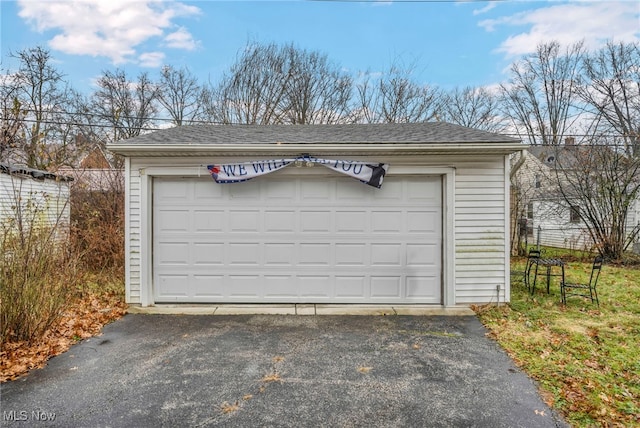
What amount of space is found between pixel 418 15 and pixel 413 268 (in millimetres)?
8503

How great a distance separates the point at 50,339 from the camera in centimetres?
412

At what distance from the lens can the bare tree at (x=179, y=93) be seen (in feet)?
55.9

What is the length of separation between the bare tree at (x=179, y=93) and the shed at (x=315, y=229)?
12.6 m

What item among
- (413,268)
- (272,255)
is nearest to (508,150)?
(413,268)

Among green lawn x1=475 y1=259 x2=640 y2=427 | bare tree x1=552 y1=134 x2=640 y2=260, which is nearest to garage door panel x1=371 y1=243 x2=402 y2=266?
green lawn x1=475 y1=259 x2=640 y2=427

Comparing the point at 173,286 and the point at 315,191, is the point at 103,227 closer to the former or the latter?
the point at 173,286

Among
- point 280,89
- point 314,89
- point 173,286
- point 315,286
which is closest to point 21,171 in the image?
point 173,286

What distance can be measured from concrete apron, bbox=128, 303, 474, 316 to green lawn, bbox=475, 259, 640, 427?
74 cm

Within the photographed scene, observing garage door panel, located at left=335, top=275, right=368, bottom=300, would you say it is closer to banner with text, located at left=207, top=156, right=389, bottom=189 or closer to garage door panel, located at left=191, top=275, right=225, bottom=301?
banner with text, located at left=207, top=156, right=389, bottom=189

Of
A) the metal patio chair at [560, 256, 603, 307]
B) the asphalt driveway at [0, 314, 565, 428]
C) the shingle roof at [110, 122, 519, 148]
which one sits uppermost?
the shingle roof at [110, 122, 519, 148]

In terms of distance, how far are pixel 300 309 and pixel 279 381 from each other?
228 centimetres

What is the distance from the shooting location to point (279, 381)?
10.7 feet

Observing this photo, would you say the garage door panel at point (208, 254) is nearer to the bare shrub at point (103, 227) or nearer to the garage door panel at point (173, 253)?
the garage door panel at point (173, 253)

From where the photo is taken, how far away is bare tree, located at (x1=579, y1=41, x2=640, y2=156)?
14.2 metres
